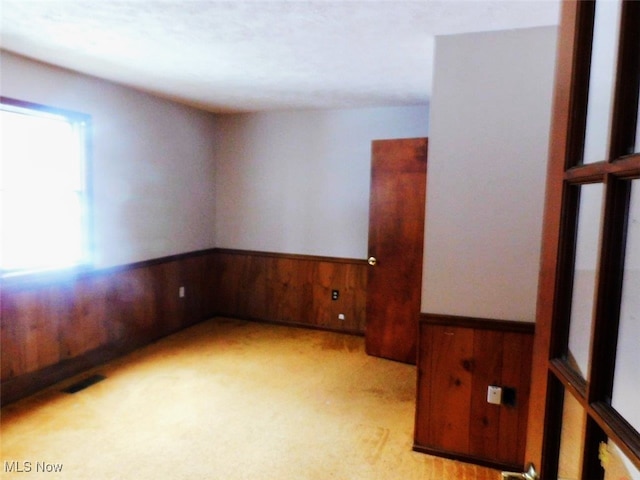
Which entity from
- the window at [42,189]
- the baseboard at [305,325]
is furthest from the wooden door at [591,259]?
the baseboard at [305,325]

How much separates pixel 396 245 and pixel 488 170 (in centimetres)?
156

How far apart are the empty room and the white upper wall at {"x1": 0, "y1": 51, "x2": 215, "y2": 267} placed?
0.02m

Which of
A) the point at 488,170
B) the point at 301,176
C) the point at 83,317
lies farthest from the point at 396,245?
the point at 83,317

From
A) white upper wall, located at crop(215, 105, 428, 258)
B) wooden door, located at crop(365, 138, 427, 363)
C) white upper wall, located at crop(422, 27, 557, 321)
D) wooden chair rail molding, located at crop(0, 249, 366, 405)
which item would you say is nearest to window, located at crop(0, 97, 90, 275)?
wooden chair rail molding, located at crop(0, 249, 366, 405)

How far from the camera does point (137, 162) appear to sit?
397 centimetres

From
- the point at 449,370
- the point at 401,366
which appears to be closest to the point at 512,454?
A: the point at 449,370

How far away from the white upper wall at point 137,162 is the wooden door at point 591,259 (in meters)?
3.23

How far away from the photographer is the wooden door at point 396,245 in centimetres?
369

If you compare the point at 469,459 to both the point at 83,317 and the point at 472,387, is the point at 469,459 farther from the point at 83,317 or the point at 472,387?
the point at 83,317

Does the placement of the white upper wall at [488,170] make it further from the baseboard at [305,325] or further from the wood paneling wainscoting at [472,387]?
the baseboard at [305,325]

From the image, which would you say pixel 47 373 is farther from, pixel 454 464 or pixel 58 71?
pixel 454 464

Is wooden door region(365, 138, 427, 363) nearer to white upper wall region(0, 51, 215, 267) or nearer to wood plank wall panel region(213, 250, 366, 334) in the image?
wood plank wall panel region(213, 250, 366, 334)

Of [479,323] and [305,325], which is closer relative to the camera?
[479,323]

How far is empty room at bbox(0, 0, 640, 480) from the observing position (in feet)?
2.71
